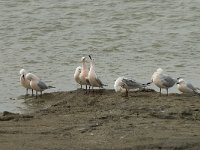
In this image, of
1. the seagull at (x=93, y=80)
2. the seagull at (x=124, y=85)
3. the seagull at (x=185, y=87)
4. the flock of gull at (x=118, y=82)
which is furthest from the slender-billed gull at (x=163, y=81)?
the seagull at (x=93, y=80)

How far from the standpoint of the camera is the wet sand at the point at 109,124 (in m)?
9.49

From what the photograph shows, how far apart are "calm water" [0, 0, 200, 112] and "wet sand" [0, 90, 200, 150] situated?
6.68ft

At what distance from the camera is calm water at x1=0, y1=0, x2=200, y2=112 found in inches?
708

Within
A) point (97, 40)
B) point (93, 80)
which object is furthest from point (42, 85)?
point (97, 40)

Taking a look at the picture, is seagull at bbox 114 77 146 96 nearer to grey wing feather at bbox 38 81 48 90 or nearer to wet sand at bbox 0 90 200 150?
wet sand at bbox 0 90 200 150

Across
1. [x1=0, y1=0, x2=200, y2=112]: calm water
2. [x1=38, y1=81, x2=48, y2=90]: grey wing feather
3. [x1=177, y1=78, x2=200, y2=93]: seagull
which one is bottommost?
[x1=0, y1=0, x2=200, y2=112]: calm water

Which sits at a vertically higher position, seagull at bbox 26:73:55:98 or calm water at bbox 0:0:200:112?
seagull at bbox 26:73:55:98

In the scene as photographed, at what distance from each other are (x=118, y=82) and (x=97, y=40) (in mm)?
8188

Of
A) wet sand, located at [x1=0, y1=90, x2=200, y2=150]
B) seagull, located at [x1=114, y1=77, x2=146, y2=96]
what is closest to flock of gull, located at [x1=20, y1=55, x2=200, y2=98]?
seagull, located at [x1=114, y1=77, x2=146, y2=96]

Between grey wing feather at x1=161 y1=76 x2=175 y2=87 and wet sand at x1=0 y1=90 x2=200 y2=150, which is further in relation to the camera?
grey wing feather at x1=161 y1=76 x2=175 y2=87

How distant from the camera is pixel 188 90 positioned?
14.9 m

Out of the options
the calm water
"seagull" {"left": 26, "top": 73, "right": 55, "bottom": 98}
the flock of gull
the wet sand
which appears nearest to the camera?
the wet sand

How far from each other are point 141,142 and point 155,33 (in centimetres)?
1465

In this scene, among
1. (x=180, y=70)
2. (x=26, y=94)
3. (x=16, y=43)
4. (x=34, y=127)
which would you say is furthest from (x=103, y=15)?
(x=34, y=127)
